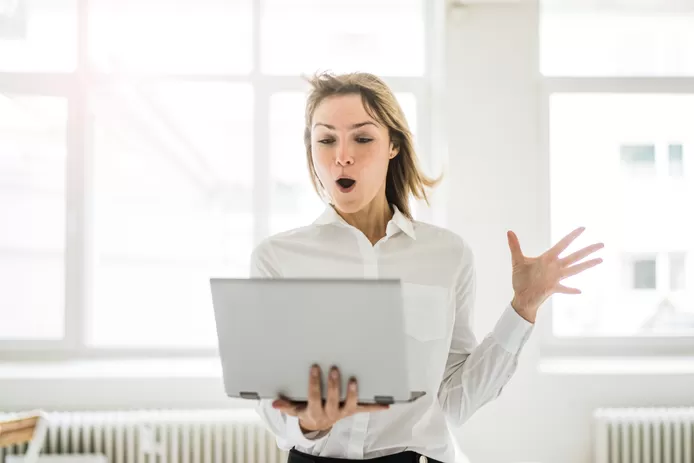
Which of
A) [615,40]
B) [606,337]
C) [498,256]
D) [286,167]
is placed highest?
[615,40]

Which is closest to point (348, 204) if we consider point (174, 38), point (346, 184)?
point (346, 184)

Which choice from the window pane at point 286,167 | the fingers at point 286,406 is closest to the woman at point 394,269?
the fingers at point 286,406

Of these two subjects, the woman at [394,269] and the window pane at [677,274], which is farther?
the window pane at [677,274]

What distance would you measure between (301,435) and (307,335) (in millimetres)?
257

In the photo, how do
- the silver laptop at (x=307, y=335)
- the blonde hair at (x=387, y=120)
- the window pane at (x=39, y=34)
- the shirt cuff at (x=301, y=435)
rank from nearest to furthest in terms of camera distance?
the silver laptop at (x=307, y=335), the shirt cuff at (x=301, y=435), the blonde hair at (x=387, y=120), the window pane at (x=39, y=34)

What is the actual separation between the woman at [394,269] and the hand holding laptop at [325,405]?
15 cm

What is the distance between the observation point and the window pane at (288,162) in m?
2.74

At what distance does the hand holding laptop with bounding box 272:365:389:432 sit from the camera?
897 millimetres

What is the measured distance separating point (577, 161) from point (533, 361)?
1037mm

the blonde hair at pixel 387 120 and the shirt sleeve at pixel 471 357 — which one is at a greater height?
the blonde hair at pixel 387 120

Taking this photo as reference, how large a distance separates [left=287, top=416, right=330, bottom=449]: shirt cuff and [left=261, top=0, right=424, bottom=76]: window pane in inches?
81.5

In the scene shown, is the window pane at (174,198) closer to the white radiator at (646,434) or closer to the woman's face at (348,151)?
the woman's face at (348,151)

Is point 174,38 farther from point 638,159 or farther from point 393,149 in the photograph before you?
point 638,159

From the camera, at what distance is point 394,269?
122 cm
